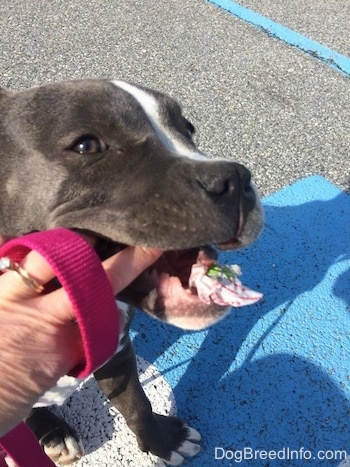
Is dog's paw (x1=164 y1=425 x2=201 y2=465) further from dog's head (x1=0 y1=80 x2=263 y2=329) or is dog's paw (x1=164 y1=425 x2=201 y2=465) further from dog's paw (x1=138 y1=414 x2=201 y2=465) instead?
→ dog's head (x1=0 y1=80 x2=263 y2=329)

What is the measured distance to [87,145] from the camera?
167cm

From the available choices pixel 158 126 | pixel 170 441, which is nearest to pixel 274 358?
pixel 170 441

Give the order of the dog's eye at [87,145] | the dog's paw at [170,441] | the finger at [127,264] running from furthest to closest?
the dog's paw at [170,441], the dog's eye at [87,145], the finger at [127,264]

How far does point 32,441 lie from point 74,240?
3.06 ft

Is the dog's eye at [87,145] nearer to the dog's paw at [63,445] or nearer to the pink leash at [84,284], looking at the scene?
the pink leash at [84,284]

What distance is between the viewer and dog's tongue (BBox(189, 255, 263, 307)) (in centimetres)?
150

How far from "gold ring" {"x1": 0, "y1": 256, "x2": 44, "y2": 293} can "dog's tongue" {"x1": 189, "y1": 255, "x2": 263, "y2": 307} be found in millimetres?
506

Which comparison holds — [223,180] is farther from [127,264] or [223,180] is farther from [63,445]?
[63,445]

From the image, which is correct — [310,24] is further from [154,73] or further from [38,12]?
[38,12]

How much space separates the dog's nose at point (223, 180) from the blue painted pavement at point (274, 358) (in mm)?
1414

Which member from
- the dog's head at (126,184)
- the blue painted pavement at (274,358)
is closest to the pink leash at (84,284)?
the dog's head at (126,184)

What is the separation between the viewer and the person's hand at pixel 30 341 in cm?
113

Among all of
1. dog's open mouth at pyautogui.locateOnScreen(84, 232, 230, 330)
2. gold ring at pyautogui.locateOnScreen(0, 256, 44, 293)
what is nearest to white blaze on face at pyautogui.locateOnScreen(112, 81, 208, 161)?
dog's open mouth at pyautogui.locateOnScreen(84, 232, 230, 330)

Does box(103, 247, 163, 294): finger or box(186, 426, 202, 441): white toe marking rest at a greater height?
box(103, 247, 163, 294): finger
